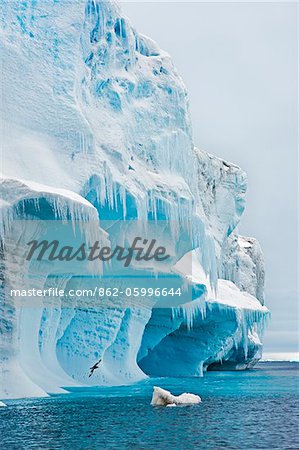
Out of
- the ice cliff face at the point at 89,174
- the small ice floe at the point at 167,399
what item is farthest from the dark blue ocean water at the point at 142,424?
the ice cliff face at the point at 89,174

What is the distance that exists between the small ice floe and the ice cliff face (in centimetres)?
378

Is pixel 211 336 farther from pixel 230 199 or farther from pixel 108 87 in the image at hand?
pixel 108 87

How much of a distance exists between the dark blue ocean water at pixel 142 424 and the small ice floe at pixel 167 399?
1.24ft

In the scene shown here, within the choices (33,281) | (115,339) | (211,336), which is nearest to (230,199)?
(211,336)

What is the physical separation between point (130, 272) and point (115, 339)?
382 cm

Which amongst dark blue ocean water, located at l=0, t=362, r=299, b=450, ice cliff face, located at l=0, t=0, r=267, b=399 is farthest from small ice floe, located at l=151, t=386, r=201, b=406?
ice cliff face, located at l=0, t=0, r=267, b=399

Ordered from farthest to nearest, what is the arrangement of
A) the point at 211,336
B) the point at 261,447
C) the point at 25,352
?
the point at 211,336 → the point at 25,352 → the point at 261,447

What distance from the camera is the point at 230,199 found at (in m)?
45.3

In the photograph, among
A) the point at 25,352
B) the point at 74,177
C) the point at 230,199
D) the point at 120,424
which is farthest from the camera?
the point at 230,199

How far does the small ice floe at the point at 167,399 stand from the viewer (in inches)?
899

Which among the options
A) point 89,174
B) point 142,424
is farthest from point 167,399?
point 89,174

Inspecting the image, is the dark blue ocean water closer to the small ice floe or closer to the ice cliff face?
the small ice floe

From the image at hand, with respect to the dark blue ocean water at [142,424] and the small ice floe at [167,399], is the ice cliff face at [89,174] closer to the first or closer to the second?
the dark blue ocean water at [142,424]

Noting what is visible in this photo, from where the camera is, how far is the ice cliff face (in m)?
22.2
